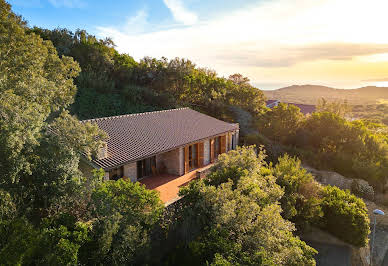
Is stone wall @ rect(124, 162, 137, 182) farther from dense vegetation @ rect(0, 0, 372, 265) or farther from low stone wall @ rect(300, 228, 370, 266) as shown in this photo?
low stone wall @ rect(300, 228, 370, 266)

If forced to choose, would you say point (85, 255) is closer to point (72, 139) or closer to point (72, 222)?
point (72, 222)

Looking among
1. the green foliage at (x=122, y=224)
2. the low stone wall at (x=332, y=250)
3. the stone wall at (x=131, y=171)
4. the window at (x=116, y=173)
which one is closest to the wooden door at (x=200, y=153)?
the stone wall at (x=131, y=171)

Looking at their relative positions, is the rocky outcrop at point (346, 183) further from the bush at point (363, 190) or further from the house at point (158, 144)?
the house at point (158, 144)

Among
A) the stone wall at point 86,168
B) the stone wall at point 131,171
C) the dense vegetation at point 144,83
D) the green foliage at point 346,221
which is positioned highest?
the dense vegetation at point 144,83

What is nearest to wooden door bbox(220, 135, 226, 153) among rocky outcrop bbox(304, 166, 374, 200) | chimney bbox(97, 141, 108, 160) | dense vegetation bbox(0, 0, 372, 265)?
dense vegetation bbox(0, 0, 372, 265)

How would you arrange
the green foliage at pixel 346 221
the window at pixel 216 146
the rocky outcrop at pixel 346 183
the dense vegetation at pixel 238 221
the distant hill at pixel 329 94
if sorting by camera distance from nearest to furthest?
the dense vegetation at pixel 238 221, the green foliage at pixel 346 221, the window at pixel 216 146, the rocky outcrop at pixel 346 183, the distant hill at pixel 329 94

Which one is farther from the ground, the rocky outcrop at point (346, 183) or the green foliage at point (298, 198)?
the green foliage at point (298, 198)

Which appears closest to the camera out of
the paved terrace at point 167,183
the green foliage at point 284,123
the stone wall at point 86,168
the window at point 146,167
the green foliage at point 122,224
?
the green foliage at point 122,224
